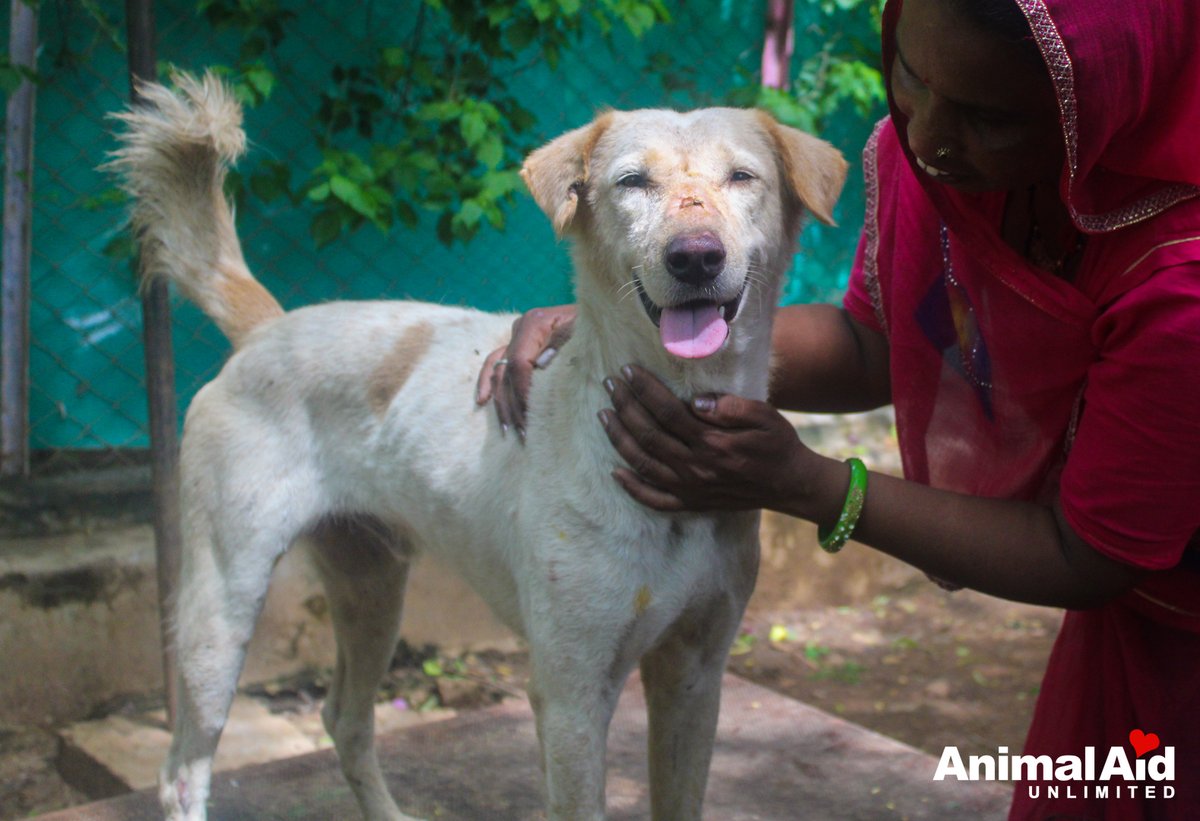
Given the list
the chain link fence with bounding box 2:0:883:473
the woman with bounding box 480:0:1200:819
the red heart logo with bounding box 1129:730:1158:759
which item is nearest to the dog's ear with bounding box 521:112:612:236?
the woman with bounding box 480:0:1200:819

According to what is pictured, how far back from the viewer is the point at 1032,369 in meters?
1.93

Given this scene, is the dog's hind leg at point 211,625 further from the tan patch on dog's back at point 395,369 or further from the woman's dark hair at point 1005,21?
the woman's dark hair at point 1005,21

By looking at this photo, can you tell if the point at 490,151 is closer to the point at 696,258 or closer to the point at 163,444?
the point at 163,444

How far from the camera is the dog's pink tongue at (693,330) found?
1.86m

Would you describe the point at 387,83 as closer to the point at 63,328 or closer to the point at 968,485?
the point at 63,328

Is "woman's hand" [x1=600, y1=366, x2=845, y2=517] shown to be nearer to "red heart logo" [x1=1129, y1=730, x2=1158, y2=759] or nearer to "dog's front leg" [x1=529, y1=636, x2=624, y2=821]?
"dog's front leg" [x1=529, y1=636, x2=624, y2=821]

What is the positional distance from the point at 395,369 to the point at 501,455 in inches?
17.3

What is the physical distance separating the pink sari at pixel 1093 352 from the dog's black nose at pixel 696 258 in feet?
1.29

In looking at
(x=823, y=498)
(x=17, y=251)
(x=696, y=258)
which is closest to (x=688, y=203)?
(x=696, y=258)

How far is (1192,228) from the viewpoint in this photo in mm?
1636

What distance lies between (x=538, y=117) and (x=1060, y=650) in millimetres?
2901

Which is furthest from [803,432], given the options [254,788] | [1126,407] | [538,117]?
[1126,407]

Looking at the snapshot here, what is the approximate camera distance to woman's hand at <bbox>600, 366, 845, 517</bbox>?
191 cm

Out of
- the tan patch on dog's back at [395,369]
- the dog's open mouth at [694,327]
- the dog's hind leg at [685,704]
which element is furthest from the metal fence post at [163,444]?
the dog's open mouth at [694,327]
